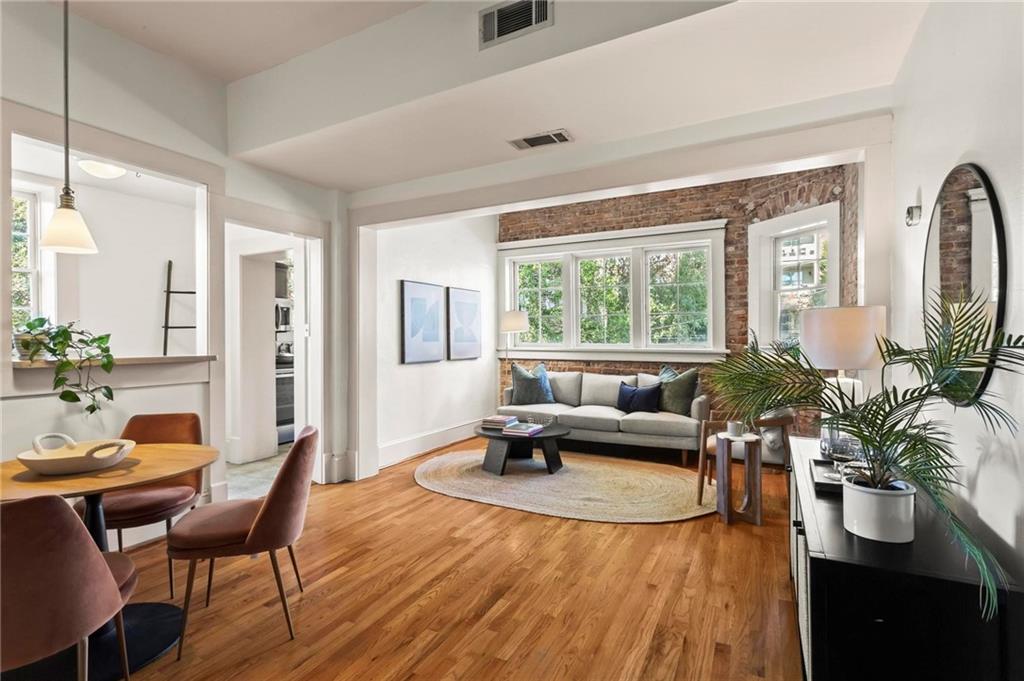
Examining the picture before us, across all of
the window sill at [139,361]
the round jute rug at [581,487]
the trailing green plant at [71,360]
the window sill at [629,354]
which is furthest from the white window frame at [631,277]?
the trailing green plant at [71,360]

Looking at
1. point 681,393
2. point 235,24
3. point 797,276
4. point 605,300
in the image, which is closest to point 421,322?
point 605,300

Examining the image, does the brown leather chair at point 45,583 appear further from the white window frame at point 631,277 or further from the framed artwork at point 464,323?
the white window frame at point 631,277

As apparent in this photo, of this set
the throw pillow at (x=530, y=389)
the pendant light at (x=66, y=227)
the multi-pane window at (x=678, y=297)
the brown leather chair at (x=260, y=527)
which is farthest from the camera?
the throw pillow at (x=530, y=389)

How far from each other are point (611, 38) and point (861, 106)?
59.7 inches

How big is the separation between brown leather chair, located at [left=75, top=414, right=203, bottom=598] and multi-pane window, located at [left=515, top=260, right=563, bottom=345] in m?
4.56

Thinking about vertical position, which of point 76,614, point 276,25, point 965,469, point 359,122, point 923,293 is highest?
point 276,25

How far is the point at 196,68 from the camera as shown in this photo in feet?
11.0

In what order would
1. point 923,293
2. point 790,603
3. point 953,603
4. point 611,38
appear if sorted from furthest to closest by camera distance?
point 790,603 → point 611,38 → point 923,293 → point 953,603

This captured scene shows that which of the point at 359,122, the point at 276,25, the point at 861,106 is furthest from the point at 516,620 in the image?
the point at 276,25

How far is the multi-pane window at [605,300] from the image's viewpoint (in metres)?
6.24

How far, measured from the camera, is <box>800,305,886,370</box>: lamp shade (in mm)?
2146

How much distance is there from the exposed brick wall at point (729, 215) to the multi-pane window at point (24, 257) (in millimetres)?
4773

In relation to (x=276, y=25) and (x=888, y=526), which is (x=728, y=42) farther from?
(x=276, y=25)

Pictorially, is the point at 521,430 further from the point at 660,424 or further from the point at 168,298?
the point at 168,298
